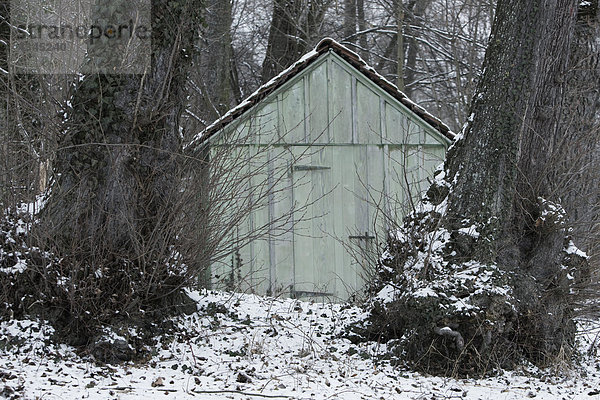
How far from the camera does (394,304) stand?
6.35 meters

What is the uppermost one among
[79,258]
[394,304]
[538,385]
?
[79,258]

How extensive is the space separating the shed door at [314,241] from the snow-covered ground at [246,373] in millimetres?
3739

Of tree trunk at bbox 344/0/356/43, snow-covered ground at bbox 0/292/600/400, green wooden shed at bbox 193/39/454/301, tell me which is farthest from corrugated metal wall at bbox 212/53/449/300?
tree trunk at bbox 344/0/356/43

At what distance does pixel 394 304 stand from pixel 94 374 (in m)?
2.74

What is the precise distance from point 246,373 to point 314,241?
5.21 meters

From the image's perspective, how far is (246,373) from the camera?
5.78m

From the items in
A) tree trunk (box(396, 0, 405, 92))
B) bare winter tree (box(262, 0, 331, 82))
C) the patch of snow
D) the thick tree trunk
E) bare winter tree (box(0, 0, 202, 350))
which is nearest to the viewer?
bare winter tree (box(0, 0, 202, 350))

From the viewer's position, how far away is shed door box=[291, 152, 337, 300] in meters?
10.8

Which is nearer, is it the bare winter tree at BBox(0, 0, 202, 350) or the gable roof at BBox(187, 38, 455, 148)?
the bare winter tree at BBox(0, 0, 202, 350)

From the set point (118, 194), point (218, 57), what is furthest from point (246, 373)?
point (218, 57)

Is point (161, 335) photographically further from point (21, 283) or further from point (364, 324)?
point (364, 324)

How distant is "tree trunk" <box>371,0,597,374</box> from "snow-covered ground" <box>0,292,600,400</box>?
35 cm

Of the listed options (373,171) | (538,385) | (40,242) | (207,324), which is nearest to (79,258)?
(40,242)

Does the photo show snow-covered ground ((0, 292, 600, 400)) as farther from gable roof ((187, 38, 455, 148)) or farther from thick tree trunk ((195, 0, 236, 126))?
thick tree trunk ((195, 0, 236, 126))
